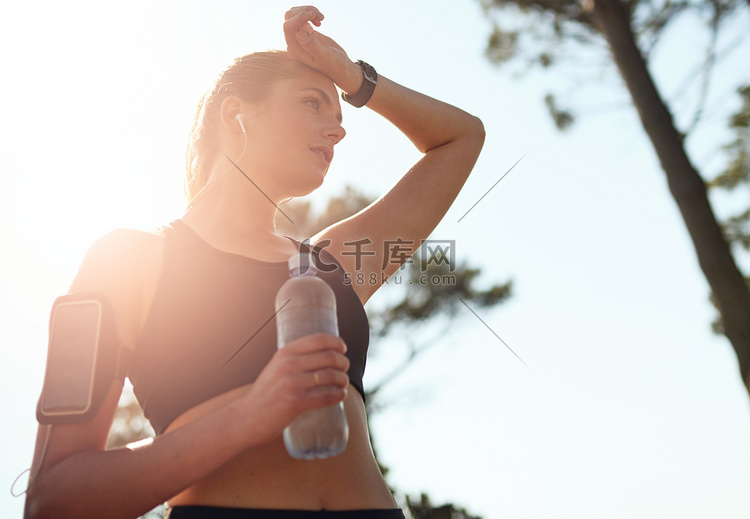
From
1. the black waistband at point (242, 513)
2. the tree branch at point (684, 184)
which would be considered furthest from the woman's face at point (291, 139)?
the tree branch at point (684, 184)

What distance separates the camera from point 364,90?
283cm

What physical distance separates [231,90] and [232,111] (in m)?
0.11

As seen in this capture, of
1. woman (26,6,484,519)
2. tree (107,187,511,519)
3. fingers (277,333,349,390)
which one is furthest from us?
tree (107,187,511,519)

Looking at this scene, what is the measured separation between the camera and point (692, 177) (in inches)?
174

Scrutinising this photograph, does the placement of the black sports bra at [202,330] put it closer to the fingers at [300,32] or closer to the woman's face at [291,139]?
the woman's face at [291,139]

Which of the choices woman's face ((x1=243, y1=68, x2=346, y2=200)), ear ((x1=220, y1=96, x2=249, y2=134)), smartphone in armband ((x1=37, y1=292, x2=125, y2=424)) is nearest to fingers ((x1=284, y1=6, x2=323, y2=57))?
woman's face ((x1=243, y1=68, x2=346, y2=200))

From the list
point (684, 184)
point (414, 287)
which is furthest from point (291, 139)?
point (414, 287)

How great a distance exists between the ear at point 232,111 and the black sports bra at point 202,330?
0.55 m

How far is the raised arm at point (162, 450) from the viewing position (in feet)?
4.47

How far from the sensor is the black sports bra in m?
1.76

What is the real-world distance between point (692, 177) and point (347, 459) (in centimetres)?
360

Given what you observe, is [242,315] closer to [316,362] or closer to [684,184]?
[316,362]

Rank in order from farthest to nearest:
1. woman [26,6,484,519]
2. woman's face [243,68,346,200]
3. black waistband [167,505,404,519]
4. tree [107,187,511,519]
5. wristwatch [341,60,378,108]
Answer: tree [107,187,511,519] → wristwatch [341,60,378,108] → woman's face [243,68,346,200] → black waistband [167,505,404,519] → woman [26,6,484,519]

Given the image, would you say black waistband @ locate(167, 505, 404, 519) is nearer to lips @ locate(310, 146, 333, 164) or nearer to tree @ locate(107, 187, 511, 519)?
lips @ locate(310, 146, 333, 164)
